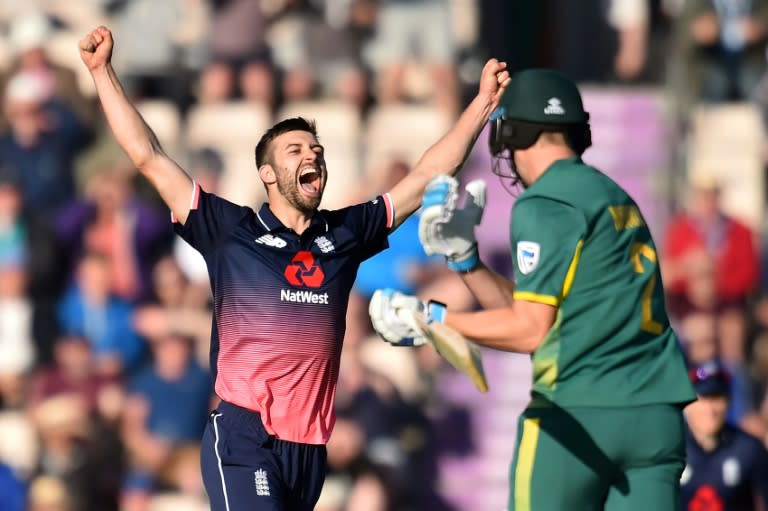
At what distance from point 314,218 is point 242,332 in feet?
1.88

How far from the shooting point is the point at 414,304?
5711mm

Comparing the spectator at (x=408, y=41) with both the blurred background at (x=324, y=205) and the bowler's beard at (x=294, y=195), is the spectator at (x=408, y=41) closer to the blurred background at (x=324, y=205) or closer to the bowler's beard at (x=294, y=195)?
the blurred background at (x=324, y=205)

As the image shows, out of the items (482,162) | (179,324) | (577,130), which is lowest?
(179,324)

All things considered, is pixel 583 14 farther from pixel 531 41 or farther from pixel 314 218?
pixel 314 218

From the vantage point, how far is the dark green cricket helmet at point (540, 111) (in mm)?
5793

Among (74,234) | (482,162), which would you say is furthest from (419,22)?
(74,234)

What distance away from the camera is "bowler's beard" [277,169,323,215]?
21.9ft

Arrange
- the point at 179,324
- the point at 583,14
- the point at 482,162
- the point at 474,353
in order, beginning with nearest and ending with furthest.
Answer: the point at 474,353 → the point at 179,324 → the point at 482,162 → the point at 583,14

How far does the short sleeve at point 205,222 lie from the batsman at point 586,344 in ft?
3.70

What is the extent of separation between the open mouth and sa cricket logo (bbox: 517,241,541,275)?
4.36 ft

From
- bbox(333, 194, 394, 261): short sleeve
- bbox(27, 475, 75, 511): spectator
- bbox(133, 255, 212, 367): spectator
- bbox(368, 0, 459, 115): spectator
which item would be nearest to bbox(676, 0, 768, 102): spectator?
bbox(368, 0, 459, 115): spectator

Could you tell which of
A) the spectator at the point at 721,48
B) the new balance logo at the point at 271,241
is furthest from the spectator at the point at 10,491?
the spectator at the point at 721,48

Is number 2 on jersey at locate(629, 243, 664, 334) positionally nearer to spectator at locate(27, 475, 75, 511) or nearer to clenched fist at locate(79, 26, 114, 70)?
clenched fist at locate(79, 26, 114, 70)

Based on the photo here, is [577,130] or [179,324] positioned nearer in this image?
[577,130]
